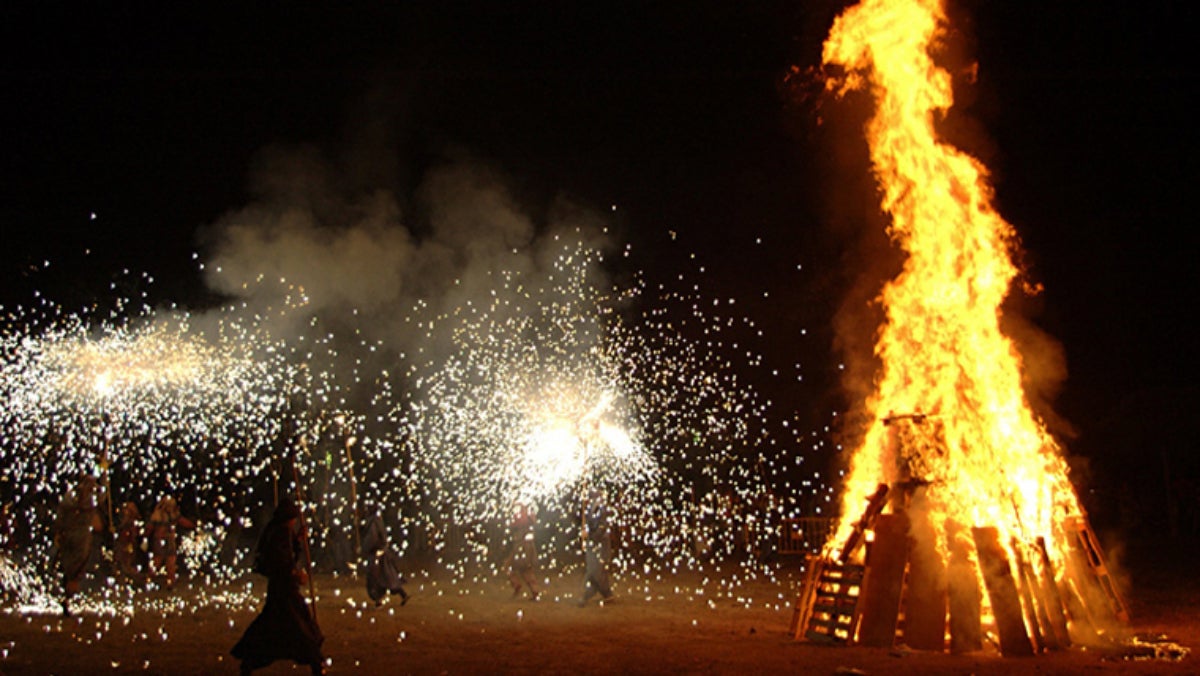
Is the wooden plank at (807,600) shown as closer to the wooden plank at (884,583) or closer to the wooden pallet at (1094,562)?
the wooden plank at (884,583)

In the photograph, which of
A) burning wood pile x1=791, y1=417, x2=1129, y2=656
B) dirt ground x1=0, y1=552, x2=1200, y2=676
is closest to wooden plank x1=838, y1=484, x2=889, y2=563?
burning wood pile x1=791, y1=417, x2=1129, y2=656

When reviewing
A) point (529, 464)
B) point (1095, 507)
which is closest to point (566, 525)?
point (529, 464)

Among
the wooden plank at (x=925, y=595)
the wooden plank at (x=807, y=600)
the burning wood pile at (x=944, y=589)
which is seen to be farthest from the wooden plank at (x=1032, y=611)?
the wooden plank at (x=807, y=600)

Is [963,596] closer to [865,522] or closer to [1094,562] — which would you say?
[865,522]

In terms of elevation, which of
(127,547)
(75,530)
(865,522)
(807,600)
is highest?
(865,522)

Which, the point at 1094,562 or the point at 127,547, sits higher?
the point at 1094,562

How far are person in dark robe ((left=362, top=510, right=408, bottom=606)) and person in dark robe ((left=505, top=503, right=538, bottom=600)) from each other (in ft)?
5.59

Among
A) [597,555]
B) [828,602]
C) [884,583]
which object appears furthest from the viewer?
[597,555]

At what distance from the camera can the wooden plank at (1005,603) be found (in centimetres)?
849

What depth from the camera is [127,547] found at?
17.7m

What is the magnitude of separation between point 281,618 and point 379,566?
539cm

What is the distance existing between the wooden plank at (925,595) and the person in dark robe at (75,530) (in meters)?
10.9

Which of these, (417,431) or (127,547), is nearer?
(127,547)

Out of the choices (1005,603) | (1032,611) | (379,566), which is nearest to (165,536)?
(379,566)
